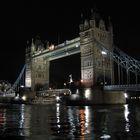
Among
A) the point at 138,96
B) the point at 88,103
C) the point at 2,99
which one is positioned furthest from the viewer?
the point at 2,99

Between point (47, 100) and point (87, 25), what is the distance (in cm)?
2522

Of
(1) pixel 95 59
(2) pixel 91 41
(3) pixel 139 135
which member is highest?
(2) pixel 91 41

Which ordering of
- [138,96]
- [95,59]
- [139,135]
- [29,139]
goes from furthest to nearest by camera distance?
[138,96] < [95,59] < [139,135] < [29,139]

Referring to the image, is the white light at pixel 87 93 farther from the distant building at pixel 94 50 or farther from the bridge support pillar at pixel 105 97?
the distant building at pixel 94 50

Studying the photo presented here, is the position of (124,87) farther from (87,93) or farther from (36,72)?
(36,72)

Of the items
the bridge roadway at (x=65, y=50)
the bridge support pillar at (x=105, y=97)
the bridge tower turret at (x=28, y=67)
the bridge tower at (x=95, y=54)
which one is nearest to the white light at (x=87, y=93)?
the bridge support pillar at (x=105, y=97)

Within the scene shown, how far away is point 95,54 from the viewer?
63.6 metres

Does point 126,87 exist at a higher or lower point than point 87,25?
lower

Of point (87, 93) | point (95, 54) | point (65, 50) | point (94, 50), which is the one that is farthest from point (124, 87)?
point (65, 50)

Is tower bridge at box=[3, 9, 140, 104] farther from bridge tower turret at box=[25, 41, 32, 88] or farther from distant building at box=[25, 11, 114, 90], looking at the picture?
bridge tower turret at box=[25, 41, 32, 88]

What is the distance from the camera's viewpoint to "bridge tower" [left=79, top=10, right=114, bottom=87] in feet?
206

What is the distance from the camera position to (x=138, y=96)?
9144cm

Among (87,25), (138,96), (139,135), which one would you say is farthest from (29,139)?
(138,96)

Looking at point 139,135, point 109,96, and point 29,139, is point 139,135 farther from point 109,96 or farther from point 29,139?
point 109,96
